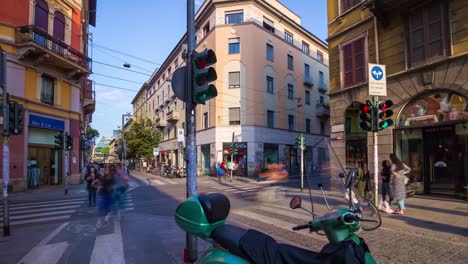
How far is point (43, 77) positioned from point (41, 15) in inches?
143

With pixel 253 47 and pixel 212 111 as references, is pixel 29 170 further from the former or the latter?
pixel 253 47

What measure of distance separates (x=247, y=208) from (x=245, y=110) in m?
18.2

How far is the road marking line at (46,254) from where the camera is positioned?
515 centimetres

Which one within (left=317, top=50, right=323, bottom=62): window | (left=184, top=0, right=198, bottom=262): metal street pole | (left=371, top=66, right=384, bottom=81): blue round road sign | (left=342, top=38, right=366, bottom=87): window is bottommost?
(left=184, top=0, right=198, bottom=262): metal street pole

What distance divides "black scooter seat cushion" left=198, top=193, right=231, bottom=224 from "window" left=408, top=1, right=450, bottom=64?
1098cm

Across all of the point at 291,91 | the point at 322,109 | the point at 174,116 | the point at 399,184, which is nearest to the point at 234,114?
the point at 291,91

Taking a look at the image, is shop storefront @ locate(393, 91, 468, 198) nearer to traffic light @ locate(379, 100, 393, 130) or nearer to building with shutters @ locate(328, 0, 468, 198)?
building with shutters @ locate(328, 0, 468, 198)

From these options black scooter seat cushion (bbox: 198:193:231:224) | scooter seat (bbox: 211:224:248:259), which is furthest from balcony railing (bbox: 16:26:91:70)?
scooter seat (bbox: 211:224:248:259)

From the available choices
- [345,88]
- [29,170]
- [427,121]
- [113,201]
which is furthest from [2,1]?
[427,121]

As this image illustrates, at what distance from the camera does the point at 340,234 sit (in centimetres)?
245

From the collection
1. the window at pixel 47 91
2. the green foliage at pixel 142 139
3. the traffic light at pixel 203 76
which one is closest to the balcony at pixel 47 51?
the window at pixel 47 91

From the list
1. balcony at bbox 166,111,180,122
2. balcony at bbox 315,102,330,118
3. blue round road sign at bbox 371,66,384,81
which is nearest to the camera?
blue round road sign at bbox 371,66,384,81

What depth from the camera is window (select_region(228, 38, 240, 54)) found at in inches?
1099

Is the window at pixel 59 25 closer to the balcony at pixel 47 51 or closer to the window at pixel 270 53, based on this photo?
the balcony at pixel 47 51
